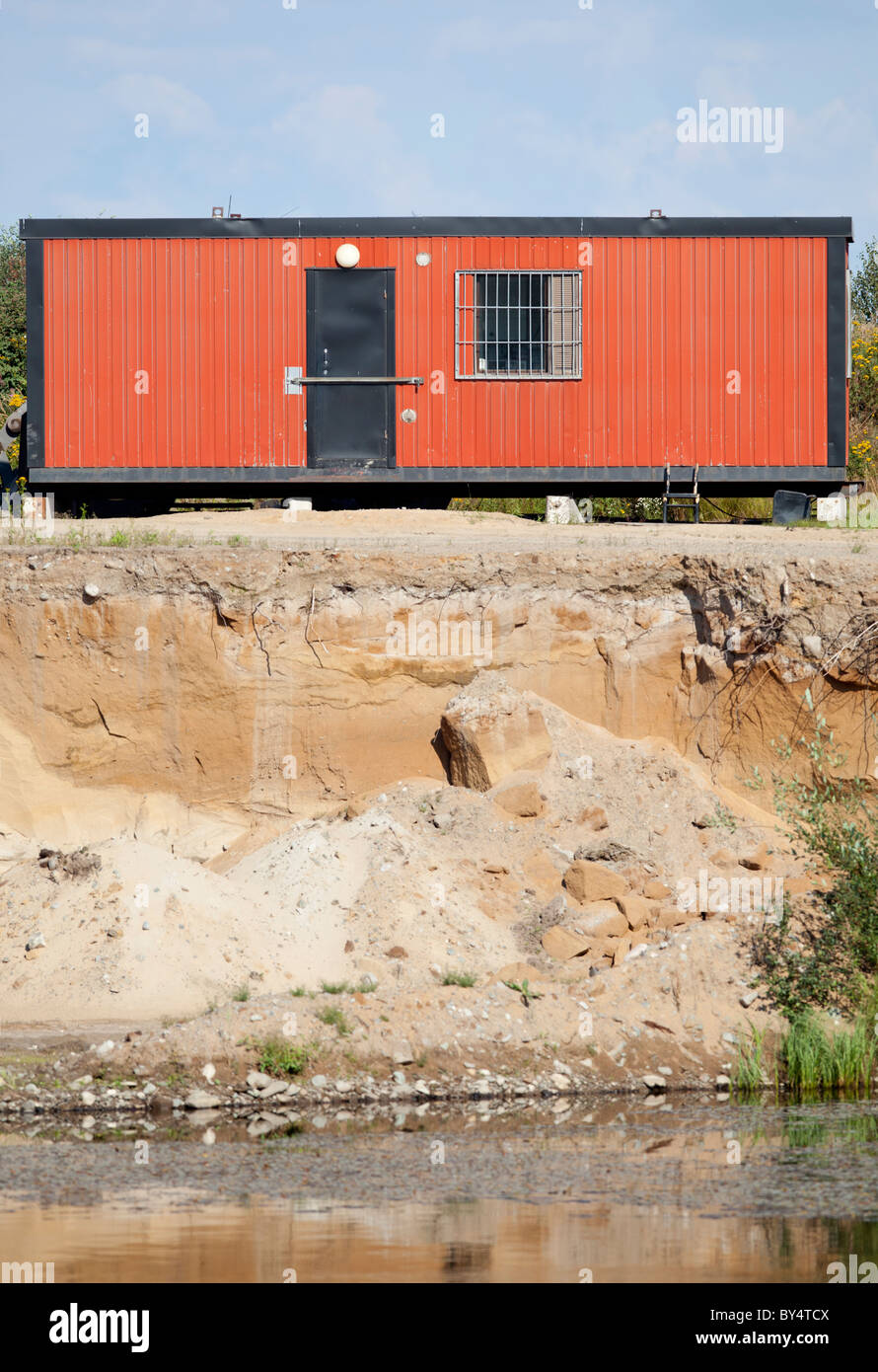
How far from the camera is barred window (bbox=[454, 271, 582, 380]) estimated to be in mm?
19641

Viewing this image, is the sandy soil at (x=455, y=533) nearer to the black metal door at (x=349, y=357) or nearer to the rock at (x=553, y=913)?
the black metal door at (x=349, y=357)

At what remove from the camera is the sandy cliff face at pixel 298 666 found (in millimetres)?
14977

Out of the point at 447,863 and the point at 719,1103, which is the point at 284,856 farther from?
the point at 719,1103

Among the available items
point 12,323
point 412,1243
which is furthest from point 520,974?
point 12,323

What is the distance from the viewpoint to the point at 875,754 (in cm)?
1448

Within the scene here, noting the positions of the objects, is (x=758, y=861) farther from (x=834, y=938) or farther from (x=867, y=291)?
(x=867, y=291)

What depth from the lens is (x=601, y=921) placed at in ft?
41.4

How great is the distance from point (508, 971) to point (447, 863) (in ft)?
4.76

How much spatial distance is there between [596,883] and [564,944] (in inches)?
25.8

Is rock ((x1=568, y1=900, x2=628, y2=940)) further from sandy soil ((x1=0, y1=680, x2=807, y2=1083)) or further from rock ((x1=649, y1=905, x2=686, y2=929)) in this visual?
rock ((x1=649, y1=905, x2=686, y2=929))

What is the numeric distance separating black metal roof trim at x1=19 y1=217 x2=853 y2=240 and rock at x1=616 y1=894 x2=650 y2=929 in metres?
10.1

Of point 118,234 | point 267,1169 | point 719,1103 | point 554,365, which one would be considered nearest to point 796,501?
point 554,365

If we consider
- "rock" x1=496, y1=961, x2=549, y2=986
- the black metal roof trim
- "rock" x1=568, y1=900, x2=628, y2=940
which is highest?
the black metal roof trim

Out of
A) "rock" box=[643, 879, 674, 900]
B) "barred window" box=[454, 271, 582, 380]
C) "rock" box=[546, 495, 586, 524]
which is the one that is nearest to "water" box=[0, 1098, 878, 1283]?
"rock" box=[643, 879, 674, 900]
